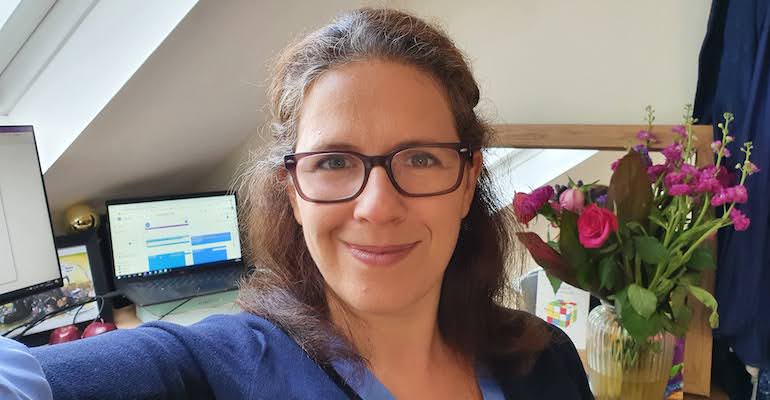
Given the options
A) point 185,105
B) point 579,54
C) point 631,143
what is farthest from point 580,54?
point 185,105

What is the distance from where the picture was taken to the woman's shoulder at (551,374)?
87cm

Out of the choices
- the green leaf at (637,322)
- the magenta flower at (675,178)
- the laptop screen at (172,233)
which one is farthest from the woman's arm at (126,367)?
the laptop screen at (172,233)

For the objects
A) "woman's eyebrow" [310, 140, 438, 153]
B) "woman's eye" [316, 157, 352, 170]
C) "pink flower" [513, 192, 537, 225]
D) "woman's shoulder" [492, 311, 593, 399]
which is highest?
"woman's eyebrow" [310, 140, 438, 153]

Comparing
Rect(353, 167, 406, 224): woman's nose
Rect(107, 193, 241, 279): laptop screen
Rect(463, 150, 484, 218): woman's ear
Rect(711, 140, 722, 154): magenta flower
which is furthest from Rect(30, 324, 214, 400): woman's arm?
Rect(107, 193, 241, 279): laptop screen

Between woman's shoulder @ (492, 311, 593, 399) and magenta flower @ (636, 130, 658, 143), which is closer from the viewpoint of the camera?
woman's shoulder @ (492, 311, 593, 399)

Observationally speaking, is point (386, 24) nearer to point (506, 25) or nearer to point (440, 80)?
point (440, 80)

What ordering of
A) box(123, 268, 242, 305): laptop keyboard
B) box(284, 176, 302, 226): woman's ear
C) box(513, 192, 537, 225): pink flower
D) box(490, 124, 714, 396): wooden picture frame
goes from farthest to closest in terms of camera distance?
1. box(123, 268, 242, 305): laptop keyboard
2. box(490, 124, 714, 396): wooden picture frame
3. box(513, 192, 537, 225): pink flower
4. box(284, 176, 302, 226): woman's ear

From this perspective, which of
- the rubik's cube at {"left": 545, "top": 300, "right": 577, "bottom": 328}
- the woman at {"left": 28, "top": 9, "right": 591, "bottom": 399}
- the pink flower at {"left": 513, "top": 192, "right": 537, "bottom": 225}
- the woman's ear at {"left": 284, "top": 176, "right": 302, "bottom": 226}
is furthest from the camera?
the rubik's cube at {"left": 545, "top": 300, "right": 577, "bottom": 328}

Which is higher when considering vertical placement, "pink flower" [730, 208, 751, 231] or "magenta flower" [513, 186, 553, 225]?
"magenta flower" [513, 186, 553, 225]

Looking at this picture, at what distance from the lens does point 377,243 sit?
72 cm

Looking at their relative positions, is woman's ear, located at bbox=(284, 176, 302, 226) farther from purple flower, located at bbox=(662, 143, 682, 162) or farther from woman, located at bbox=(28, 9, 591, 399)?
purple flower, located at bbox=(662, 143, 682, 162)

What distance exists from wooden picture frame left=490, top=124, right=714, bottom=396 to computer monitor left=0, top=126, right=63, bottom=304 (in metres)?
1.09

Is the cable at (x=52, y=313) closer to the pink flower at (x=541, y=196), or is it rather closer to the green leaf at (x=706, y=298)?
the pink flower at (x=541, y=196)

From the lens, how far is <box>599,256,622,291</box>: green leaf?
1.06m
